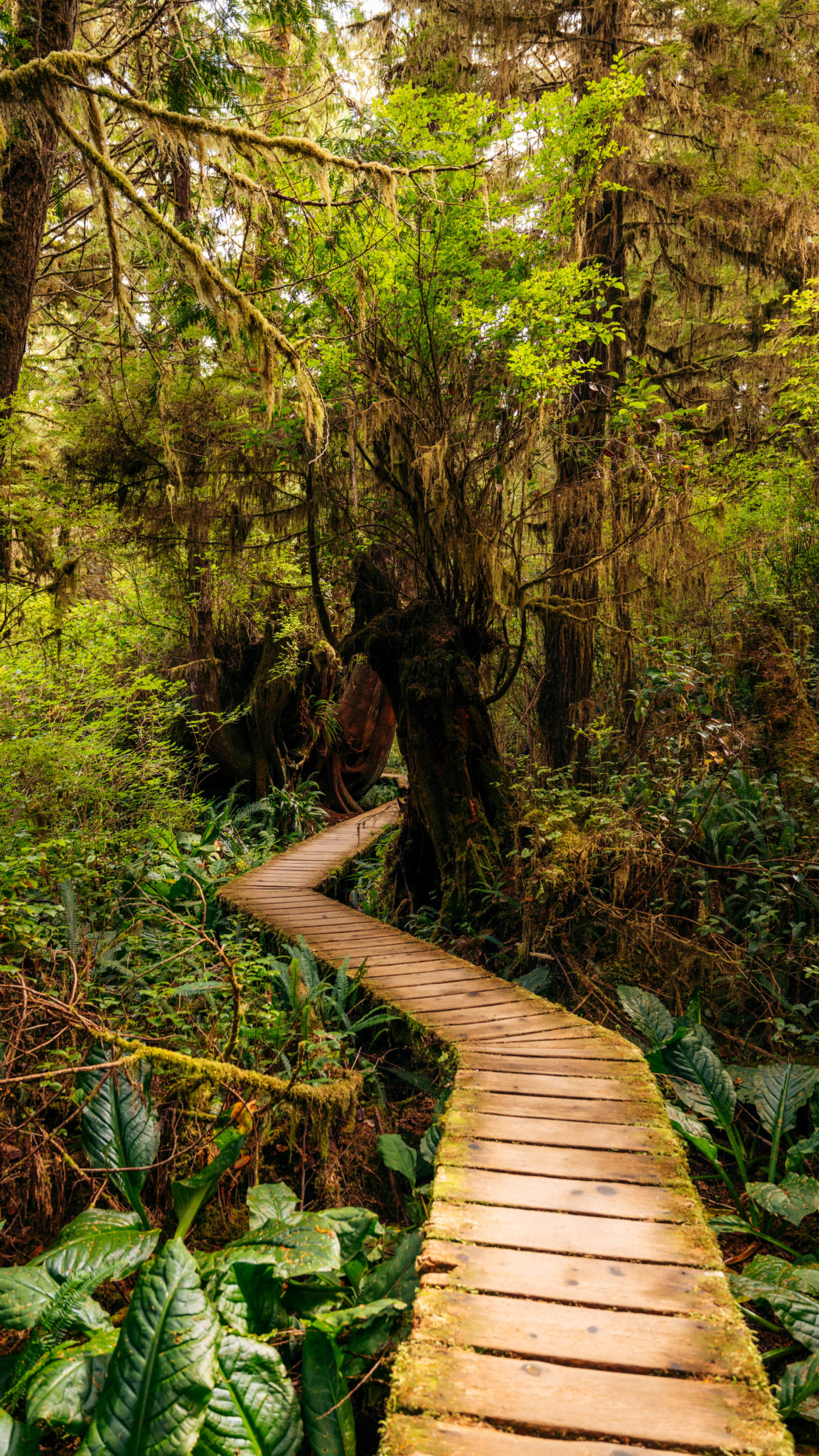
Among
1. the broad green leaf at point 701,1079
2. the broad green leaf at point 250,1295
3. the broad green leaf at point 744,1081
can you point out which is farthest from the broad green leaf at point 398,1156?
the broad green leaf at point 744,1081

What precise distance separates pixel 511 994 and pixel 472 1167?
1.96m

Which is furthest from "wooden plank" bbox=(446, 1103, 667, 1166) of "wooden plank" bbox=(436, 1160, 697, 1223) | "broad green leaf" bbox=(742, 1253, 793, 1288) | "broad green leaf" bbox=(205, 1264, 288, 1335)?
"broad green leaf" bbox=(205, 1264, 288, 1335)

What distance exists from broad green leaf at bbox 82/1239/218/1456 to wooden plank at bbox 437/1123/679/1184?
1.12 meters

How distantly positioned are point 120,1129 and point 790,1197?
2.95 m

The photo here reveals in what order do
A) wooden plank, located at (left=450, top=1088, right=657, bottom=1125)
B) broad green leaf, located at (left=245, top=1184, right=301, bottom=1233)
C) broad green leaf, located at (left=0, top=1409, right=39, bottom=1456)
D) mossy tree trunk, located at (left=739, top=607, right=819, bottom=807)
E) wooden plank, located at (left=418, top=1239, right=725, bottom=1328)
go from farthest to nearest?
mossy tree trunk, located at (left=739, top=607, right=819, bottom=807), wooden plank, located at (left=450, top=1088, right=657, bottom=1125), broad green leaf, located at (left=245, top=1184, right=301, bottom=1233), wooden plank, located at (left=418, top=1239, right=725, bottom=1328), broad green leaf, located at (left=0, top=1409, right=39, bottom=1456)

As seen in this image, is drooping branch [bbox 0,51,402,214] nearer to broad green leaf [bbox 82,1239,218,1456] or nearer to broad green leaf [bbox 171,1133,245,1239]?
broad green leaf [bbox 171,1133,245,1239]

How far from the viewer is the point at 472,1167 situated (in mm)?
2789

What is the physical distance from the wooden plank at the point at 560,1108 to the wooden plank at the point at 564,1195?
45 centimetres

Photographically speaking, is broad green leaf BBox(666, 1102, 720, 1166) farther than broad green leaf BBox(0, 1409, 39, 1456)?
Yes

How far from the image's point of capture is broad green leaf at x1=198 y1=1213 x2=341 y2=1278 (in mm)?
2420

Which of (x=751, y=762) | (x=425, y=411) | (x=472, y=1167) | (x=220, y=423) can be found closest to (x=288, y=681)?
(x=220, y=423)

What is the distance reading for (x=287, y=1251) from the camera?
2482 millimetres

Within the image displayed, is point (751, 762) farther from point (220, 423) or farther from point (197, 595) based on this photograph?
point (197, 595)

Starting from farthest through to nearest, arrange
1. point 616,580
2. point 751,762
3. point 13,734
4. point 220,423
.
Result: point 220,423
point 616,580
point 751,762
point 13,734
